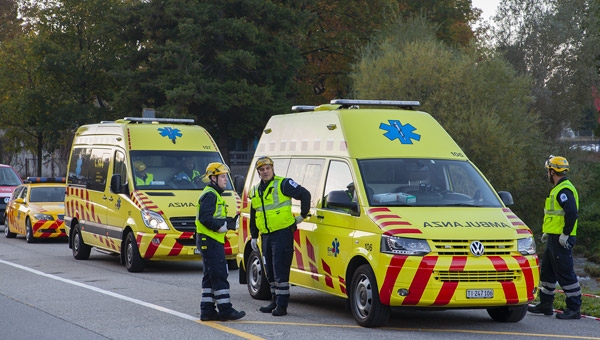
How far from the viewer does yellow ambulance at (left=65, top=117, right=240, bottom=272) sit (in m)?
16.6

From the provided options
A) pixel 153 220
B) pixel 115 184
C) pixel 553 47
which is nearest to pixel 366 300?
pixel 153 220

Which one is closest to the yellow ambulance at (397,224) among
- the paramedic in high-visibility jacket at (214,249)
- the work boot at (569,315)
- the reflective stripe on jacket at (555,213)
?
the reflective stripe on jacket at (555,213)

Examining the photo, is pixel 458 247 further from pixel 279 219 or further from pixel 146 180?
pixel 146 180

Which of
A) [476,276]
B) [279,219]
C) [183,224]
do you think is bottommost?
[476,276]

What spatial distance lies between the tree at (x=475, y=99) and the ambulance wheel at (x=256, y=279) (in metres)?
24.6

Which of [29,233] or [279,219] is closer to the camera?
[279,219]

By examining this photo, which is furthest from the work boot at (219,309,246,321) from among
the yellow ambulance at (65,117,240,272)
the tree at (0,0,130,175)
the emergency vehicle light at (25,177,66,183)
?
the tree at (0,0,130,175)

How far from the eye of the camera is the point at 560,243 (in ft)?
37.4

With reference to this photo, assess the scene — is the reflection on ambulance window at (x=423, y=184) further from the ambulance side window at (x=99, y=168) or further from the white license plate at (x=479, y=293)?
the ambulance side window at (x=99, y=168)

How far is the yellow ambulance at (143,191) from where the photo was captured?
16.6m

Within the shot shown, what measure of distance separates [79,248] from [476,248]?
11.7m

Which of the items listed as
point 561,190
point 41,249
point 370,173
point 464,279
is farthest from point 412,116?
point 41,249

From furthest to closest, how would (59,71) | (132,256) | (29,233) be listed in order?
(59,71), (29,233), (132,256)

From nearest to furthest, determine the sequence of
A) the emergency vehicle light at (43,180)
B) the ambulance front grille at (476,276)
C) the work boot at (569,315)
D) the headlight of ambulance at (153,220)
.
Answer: the ambulance front grille at (476,276), the work boot at (569,315), the headlight of ambulance at (153,220), the emergency vehicle light at (43,180)
